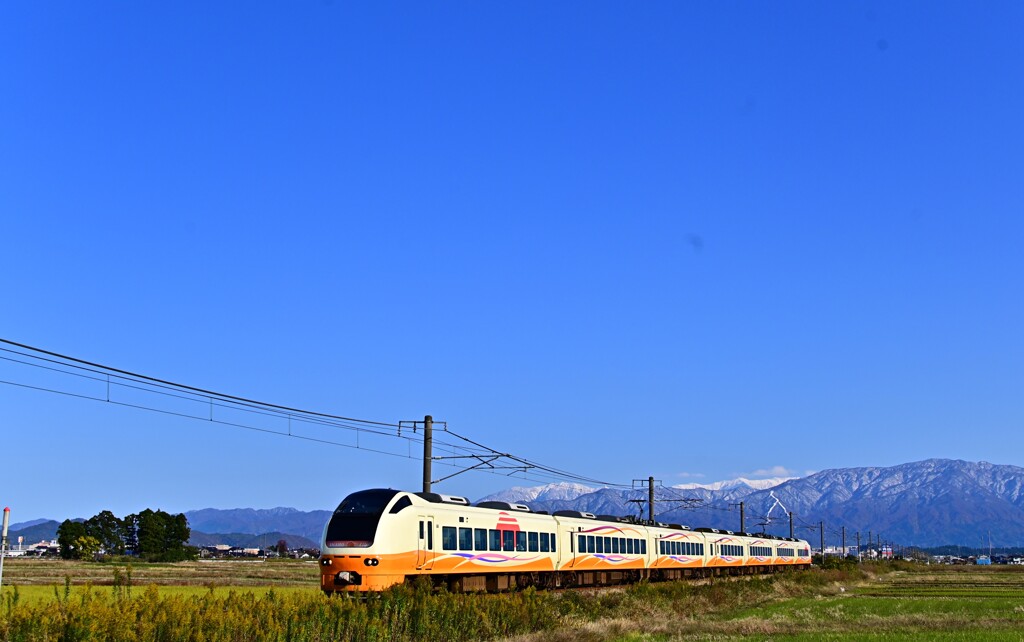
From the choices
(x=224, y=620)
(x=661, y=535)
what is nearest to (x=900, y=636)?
(x=224, y=620)

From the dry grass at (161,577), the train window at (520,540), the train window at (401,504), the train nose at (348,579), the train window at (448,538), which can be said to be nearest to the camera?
the train nose at (348,579)

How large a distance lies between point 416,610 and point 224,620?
252 inches

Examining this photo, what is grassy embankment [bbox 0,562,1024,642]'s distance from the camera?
635 inches

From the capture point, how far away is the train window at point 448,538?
33312 mm

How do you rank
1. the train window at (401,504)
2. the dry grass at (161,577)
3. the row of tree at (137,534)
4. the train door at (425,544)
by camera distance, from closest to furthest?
the train window at (401,504) < the train door at (425,544) < the dry grass at (161,577) < the row of tree at (137,534)

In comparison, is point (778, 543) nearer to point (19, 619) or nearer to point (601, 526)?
point (601, 526)

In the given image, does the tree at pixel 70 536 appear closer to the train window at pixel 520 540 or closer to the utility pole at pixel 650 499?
the utility pole at pixel 650 499

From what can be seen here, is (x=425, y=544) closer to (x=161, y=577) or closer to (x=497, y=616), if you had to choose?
(x=497, y=616)

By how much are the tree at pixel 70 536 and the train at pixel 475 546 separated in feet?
279

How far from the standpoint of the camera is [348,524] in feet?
102

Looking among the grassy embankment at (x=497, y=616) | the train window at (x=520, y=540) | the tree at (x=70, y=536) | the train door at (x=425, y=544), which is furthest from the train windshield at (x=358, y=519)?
the tree at (x=70, y=536)

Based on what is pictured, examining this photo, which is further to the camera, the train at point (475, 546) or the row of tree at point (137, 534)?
the row of tree at point (137, 534)

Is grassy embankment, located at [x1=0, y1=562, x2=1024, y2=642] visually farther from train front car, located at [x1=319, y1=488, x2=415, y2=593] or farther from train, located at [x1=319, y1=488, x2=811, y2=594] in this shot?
train front car, located at [x1=319, y1=488, x2=415, y2=593]

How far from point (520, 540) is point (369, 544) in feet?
33.0
